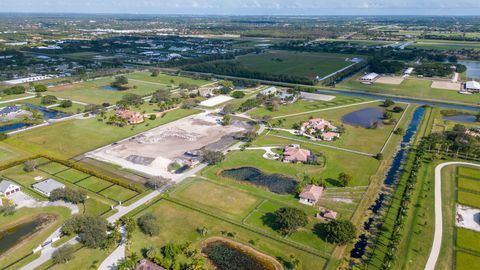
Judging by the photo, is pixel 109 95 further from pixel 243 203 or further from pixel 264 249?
pixel 264 249

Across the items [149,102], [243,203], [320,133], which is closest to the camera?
[243,203]

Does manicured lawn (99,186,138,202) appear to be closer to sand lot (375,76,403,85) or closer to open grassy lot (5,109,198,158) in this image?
open grassy lot (5,109,198,158)

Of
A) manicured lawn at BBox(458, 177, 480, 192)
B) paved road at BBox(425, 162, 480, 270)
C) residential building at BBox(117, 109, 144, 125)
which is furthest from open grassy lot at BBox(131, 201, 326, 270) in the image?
residential building at BBox(117, 109, 144, 125)

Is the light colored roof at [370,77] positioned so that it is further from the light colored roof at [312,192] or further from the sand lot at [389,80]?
the light colored roof at [312,192]

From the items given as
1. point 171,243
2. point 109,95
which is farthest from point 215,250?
point 109,95

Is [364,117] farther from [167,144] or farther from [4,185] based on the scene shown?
[4,185]
